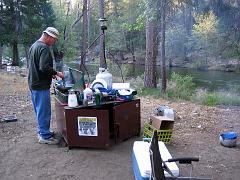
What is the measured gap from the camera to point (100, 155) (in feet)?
13.3

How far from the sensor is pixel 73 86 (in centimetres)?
429

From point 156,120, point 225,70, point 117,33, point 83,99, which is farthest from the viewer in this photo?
point 117,33

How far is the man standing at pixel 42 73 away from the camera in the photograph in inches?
159

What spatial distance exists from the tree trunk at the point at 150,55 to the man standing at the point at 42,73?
6250 mm

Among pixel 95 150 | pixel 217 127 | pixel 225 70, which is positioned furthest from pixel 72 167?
pixel 225 70

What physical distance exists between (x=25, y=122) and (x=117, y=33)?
28.6 meters

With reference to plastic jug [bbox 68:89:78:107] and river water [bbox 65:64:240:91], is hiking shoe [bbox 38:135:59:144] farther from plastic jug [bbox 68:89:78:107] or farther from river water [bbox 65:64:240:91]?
river water [bbox 65:64:240:91]

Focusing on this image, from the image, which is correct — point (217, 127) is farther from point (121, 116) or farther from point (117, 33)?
point (117, 33)

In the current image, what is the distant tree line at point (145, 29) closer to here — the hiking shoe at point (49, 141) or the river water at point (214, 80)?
the river water at point (214, 80)

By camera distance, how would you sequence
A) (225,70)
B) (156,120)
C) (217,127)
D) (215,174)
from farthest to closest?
(225,70)
(217,127)
(156,120)
(215,174)

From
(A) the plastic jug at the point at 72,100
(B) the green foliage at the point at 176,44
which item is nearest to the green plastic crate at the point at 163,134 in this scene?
(A) the plastic jug at the point at 72,100

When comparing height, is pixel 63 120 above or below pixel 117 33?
below

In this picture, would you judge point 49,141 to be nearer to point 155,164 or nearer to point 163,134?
point 163,134

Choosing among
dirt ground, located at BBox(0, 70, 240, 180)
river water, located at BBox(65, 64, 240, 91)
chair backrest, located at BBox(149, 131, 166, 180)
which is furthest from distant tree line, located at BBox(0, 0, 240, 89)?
chair backrest, located at BBox(149, 131, 166, 180)
